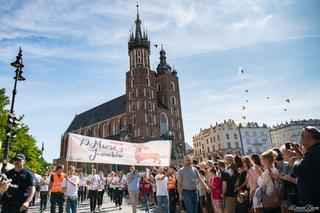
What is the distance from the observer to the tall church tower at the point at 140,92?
57719mm

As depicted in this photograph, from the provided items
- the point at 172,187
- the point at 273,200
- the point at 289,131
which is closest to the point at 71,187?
the point at 172,187

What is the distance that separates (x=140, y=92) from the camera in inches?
2362

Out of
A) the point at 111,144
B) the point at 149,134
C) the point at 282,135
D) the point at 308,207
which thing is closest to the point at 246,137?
the point at 282,135

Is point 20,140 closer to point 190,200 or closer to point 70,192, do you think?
point 70,192

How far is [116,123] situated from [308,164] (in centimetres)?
6711

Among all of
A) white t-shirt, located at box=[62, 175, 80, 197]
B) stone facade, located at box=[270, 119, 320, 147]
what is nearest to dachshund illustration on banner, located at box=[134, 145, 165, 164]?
white t-shirt, located at box=[62, 175, 80, 197]

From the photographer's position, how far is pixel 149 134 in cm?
5778

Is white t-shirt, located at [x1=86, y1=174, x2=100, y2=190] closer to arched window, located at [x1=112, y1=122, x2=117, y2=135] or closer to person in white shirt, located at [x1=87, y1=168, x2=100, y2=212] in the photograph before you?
person in white shirt, located at [x1=87, y1=168, x2=100, y2=212]

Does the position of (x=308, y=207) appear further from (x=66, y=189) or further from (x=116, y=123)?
(x=116, y=123)

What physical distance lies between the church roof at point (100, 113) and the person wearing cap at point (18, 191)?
62.6 m

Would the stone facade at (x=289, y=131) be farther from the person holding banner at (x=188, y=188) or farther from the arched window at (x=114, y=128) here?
the person holding banner at (x=188, y=188)

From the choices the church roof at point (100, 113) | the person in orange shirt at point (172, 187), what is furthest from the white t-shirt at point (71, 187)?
the church roof at point (100, 113)

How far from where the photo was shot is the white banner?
10875 mm

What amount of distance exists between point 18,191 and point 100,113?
76257 millimetres
